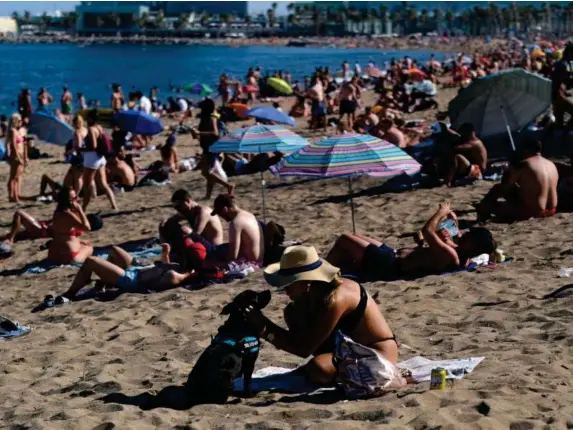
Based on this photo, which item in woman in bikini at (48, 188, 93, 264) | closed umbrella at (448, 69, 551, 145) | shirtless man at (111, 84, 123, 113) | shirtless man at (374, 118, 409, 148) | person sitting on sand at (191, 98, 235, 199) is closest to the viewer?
woman in bikini at (48, 188, 93, 264)

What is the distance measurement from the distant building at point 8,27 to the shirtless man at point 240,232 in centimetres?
17501

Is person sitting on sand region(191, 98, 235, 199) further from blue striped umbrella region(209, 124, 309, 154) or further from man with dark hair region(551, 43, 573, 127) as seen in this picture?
man with dark hair region(551, 43, 573, 127)

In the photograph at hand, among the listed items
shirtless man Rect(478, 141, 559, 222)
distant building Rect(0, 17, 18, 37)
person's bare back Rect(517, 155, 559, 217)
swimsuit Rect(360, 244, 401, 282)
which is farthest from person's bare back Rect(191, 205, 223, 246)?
distant building Rect(0, 17, 18, 37)

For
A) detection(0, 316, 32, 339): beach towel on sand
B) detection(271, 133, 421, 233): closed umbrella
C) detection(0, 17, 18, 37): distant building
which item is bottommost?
detection(0, 17, 18, 37): distant building

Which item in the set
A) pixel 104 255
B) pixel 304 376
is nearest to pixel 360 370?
pixel 304 376

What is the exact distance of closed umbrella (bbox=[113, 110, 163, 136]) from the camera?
14578 mm

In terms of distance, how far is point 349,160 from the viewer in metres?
7.84

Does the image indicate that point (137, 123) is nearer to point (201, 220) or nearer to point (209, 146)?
point (209, 146)

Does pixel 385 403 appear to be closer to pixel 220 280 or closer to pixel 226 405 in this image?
pixel 226 405

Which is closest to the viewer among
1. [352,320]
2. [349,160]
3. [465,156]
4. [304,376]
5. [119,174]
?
[352,320]

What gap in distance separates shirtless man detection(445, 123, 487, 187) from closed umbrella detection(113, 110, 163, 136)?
16.8 feet

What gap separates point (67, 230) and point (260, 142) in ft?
6.94

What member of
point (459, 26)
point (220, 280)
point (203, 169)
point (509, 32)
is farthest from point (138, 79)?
point (459, 26)

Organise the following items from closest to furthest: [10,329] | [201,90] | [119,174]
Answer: [10,329] → [119,174] → [201,90]
